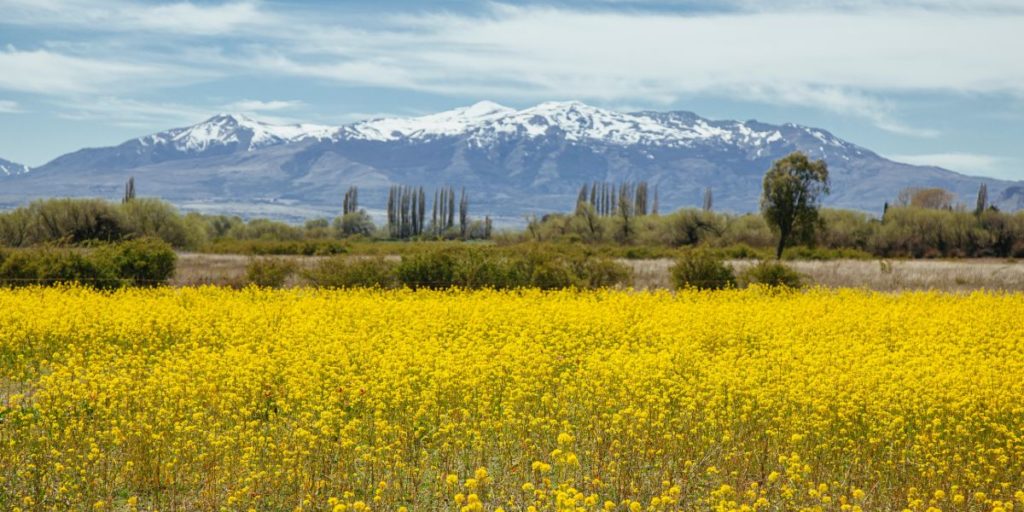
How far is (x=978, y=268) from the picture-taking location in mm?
34594

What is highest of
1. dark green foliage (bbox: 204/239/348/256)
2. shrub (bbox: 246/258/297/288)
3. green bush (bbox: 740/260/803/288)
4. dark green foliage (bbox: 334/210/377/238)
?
green bush (bbox: 740/260/803/288)

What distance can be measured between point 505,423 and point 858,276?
23872mm

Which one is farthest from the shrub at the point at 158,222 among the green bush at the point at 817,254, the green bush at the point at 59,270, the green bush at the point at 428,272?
the green bush at the point at 817,254

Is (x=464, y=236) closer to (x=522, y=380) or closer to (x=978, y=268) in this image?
(x=978, y=268)

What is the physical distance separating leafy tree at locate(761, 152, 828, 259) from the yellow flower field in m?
29.7

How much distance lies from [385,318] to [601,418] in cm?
750

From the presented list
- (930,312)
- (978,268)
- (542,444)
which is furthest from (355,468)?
(978,268)

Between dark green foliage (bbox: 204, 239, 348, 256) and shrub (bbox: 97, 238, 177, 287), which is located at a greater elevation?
shrub (bbox: 97, 238, 177, 287)

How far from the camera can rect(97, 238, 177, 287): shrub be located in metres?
26.0

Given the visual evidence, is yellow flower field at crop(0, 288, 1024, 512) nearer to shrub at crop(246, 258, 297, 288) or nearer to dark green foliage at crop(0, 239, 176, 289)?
dark green foliage at crop(0, 239, 176, 289)

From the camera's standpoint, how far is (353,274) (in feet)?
85.7

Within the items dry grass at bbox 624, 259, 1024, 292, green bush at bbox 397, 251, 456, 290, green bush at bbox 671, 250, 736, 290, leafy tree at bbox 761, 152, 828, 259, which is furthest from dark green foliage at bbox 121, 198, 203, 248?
green bush at bbox 671, 250, 736, 290

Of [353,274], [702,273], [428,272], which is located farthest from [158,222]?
[702,273]

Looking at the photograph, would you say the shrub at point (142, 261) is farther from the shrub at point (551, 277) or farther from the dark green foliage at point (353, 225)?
the dark green foliage at point (353, 225)
